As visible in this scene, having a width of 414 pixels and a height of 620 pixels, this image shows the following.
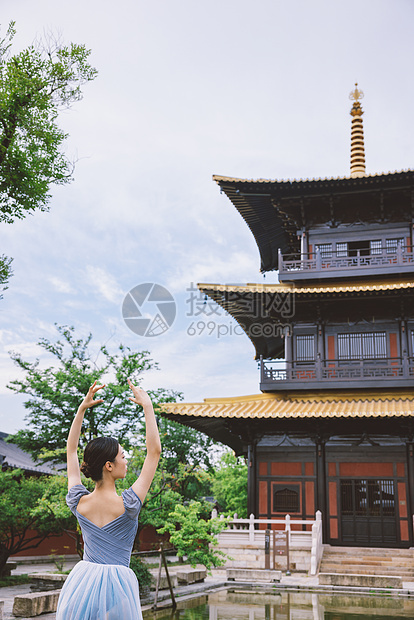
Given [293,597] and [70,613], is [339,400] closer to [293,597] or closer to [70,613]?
[293,597]

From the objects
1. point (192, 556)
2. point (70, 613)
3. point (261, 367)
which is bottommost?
point (192, 556)

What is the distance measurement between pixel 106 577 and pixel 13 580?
15.3m

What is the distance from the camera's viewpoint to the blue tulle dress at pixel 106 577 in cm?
282

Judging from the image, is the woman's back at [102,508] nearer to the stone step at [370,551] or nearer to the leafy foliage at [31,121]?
the leafy foliage at [31,121]

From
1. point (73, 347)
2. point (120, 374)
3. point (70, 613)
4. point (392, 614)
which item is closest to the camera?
point (70, 613)

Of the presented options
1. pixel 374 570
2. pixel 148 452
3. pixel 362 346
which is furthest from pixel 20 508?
pixel 148 452

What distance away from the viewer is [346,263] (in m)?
20.6

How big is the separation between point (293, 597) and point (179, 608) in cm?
292

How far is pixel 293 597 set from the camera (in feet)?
41.2

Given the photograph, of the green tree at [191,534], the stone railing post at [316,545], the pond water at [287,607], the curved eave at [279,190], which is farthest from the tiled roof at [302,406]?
the curved eave at [279,190]

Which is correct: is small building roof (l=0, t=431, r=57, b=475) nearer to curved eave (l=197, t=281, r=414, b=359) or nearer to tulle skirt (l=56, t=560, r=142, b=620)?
curved eave (l=197, t=281, r=414, b=359)

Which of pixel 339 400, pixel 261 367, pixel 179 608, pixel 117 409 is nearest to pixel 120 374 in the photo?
pixel 117 409

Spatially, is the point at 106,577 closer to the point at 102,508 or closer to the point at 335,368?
the point at 102,508

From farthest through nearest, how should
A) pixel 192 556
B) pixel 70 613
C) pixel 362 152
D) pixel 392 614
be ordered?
pixel 362 152, pixel 192 556, pixel 392 614, pixel 70 613
